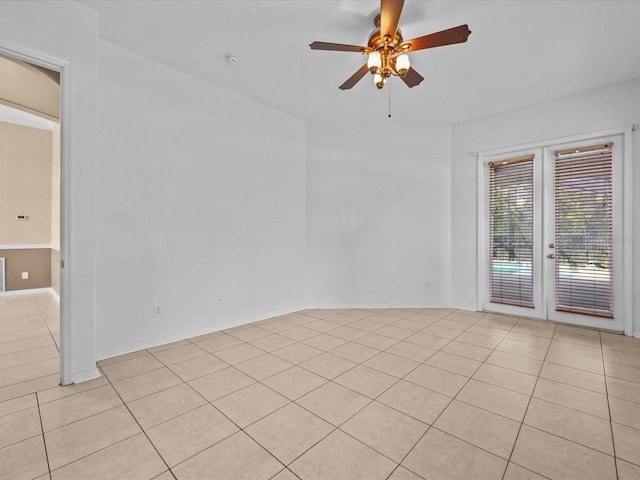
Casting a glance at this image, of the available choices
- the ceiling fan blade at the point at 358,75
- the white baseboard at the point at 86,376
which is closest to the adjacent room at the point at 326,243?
the white baseboard at the point at 86,376

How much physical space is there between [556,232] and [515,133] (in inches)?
62.4

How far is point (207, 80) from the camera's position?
366 cm

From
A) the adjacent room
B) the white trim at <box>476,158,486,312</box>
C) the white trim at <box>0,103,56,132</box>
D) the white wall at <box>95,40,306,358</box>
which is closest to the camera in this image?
the adjacent room

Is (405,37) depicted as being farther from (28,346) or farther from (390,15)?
(28,346)

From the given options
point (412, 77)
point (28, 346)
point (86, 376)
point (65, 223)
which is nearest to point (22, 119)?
point (28, 346)

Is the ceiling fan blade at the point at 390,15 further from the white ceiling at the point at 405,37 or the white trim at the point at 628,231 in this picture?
the white trim at the point at 628,231

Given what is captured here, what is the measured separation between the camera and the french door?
3.83 meters

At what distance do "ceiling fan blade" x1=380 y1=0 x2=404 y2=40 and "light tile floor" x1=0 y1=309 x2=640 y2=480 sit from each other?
9.12 ft

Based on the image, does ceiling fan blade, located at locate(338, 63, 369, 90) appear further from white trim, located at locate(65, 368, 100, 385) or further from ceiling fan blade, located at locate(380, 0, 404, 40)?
white trim, located at locate(65, 368, 100, 385)

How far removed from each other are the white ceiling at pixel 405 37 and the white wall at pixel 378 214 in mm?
831

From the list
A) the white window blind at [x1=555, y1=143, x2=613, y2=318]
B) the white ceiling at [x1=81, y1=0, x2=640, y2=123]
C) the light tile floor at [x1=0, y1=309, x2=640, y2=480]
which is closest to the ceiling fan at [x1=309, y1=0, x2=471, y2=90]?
the white ceiling at [x1=81, y1=0, x2=640, y2=123]

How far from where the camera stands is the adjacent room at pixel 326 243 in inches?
74.0

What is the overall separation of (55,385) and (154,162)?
7.32 ft

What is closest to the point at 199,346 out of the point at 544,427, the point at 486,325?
the point at 544,427
